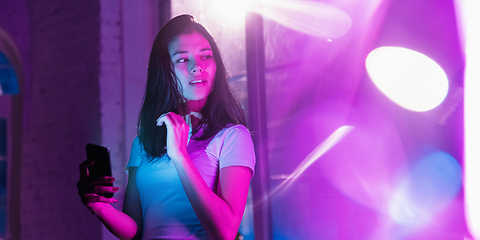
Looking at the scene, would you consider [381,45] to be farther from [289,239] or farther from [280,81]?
[289,239]

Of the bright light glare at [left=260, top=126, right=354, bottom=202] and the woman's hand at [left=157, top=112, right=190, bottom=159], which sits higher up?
the woman's hand at [left=157, top=112, right=190, bottom=159]

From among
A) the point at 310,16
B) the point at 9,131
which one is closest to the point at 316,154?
the point at 310,16

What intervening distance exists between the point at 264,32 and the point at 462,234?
62.3 inches

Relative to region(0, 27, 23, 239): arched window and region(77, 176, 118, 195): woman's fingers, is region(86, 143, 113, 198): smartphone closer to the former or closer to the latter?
region(77, 176, 118, 195): woman's fingers

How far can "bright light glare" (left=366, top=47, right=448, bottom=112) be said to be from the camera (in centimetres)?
146

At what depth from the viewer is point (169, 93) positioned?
134 centimetres

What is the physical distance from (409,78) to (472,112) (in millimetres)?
278

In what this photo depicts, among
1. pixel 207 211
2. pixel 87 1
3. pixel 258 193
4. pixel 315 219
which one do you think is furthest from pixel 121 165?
pixel 207 211

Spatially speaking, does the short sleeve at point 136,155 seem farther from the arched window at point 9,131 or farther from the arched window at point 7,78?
the arched window at point 7,78

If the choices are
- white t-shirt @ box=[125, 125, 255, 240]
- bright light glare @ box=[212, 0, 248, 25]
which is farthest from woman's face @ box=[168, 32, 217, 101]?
bright light glare @ box=[212, 0, 248, 25]

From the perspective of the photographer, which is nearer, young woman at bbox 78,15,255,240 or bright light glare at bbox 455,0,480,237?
young woman at bbox 78,15,255,240

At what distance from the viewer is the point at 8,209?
3.40 metres

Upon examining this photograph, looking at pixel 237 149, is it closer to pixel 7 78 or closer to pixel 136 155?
pixel 136 155

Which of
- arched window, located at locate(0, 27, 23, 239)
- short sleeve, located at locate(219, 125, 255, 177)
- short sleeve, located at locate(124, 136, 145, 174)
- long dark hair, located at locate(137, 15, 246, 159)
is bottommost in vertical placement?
arched window, located at locate(0, 27, 23, 239)
